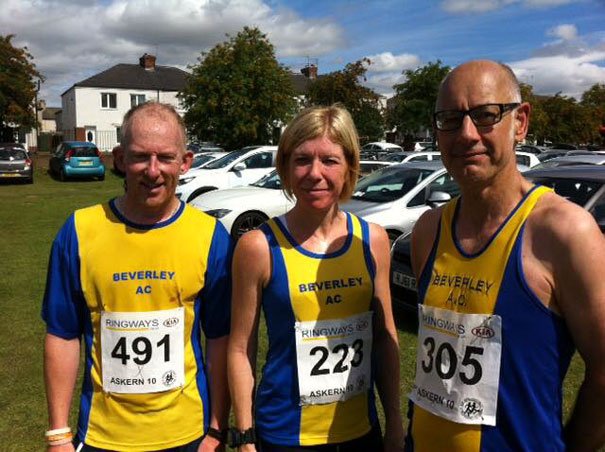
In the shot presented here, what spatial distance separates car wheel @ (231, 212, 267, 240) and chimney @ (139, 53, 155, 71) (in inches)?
1880

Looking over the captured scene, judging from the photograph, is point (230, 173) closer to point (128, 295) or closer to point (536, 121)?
point (128, 295)

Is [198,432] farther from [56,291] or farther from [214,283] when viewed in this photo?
[56,291]

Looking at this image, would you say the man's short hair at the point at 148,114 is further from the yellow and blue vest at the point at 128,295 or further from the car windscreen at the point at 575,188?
the car windscreen at the point at 575,188

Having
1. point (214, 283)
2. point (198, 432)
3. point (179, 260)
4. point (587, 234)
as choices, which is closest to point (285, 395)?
point (198, 432)

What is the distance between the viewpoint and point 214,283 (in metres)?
1.97

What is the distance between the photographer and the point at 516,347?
1539mm

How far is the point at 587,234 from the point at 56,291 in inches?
67.5

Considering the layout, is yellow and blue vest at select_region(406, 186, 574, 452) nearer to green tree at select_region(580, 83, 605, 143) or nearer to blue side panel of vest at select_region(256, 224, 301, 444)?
blue side panel of vest at select_region(256, 224, 301, 444)

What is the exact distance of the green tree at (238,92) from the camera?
918 inches

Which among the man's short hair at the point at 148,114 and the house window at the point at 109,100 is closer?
the man's short hair at the point at 148,114

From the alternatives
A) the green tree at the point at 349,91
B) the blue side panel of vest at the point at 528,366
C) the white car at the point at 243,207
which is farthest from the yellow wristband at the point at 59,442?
the green tree at the point at 349,91

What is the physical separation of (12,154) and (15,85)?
1335 centimetres

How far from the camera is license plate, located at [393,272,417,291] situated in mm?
5148

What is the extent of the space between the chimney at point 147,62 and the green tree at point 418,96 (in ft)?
96.8
